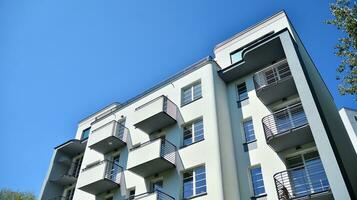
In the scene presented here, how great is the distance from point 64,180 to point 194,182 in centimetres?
1448

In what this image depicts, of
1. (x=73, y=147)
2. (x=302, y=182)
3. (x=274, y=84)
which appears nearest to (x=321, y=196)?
(x=302, y=182)

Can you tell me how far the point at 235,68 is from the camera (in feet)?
63.9

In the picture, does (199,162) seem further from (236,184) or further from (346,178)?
(346,178)

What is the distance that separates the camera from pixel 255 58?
18781 millimetres

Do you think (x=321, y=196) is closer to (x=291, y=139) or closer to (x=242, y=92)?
(x=291, y=139)

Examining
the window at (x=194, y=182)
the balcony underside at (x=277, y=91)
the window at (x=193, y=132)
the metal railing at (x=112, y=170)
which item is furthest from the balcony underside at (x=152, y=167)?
the balcony underside at (x=277, y=91)

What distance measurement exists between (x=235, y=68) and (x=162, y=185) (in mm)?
8873

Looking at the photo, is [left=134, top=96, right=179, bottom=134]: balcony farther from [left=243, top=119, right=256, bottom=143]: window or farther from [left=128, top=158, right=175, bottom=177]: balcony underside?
[left=243, top=119, right=256, bottom=143]: window

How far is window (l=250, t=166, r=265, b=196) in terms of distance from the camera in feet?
47.6

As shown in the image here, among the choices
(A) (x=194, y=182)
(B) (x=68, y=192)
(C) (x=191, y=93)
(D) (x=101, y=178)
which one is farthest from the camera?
(B) (x=68, y=192)

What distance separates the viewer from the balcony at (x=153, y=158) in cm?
1675

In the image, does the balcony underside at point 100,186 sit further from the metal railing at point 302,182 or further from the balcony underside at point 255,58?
the metal railing at point 302,182

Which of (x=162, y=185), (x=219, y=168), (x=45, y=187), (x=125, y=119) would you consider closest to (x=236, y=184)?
(x=219, y=168)

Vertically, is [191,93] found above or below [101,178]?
above
